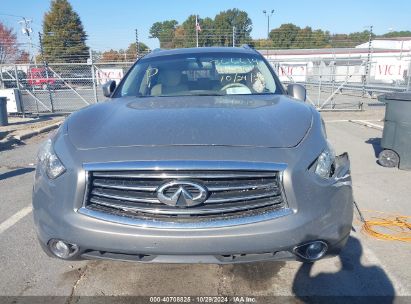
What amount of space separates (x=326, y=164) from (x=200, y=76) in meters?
A: 1.95

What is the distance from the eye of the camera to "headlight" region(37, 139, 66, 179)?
2.21 m

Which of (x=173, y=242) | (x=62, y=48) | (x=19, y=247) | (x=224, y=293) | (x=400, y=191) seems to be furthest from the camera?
(x=62, y=48)

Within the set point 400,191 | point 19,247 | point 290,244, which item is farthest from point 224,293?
point 400,191

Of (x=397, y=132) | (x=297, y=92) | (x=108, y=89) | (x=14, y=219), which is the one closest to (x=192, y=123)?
(x=297, y=92)

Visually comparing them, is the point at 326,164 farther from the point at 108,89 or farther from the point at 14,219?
the point at 14,219

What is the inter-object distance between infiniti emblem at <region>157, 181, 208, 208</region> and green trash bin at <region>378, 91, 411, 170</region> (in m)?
4.58

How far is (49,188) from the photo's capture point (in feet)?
7.17

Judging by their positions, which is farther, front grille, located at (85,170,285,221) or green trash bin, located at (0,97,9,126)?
green trash bin, located at (0,97,9,126)

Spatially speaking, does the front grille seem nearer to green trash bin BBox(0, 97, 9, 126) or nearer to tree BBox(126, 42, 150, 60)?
green trash bin BBox(0, 97, 9, 126)

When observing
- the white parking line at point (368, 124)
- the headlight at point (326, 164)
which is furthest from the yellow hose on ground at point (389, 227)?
the white parking line at point (368, 124)

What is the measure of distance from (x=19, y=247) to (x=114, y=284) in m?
1.19

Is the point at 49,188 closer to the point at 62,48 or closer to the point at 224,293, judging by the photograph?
the point at 224,293

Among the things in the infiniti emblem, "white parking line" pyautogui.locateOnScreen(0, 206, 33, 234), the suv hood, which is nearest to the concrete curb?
"white parking line" pyautogui.locateOnScreen(0, 206, 33, 234)

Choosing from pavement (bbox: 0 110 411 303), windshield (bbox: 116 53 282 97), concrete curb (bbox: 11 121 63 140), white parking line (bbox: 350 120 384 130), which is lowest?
white parking line (bbox: 350 120 384 130)
